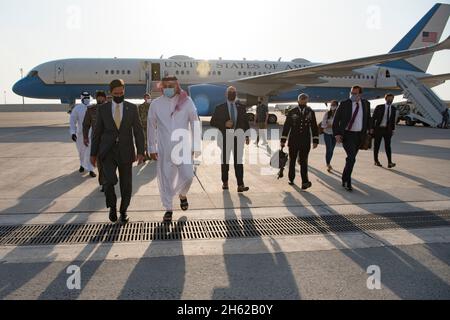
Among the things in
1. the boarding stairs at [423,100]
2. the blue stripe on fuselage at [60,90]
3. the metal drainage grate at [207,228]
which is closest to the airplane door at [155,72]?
the blue stripe on fuselage at [60,90]

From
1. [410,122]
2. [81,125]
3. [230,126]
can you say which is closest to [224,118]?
[230,126]

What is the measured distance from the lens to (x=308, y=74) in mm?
18469

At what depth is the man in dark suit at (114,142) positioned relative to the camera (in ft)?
15.0

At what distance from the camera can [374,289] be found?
299 cm

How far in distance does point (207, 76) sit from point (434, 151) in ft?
47.9

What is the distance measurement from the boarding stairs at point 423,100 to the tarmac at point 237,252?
Answer: 16560mm

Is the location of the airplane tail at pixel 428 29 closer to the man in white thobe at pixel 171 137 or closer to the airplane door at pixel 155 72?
the airplane door at pixel 155 72

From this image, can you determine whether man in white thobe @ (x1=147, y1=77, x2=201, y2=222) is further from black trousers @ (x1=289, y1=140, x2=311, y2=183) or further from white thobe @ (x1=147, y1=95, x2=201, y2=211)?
black trousers @ (x1=289, y1=140, x2=311, y2=183)

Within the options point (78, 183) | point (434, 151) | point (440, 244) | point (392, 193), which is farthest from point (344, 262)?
point (434, 151)

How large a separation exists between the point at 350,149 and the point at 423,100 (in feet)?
62.5

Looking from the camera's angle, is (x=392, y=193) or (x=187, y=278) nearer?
(x=187, y=278)

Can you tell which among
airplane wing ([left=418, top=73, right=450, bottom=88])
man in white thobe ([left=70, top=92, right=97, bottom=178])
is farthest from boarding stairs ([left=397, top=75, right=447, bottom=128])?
man in white thobe ([left=70, top=92, right=97, bottom=178])

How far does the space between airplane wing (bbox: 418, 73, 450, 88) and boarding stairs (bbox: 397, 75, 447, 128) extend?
2.02 feet

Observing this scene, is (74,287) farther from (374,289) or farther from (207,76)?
(207,76)
